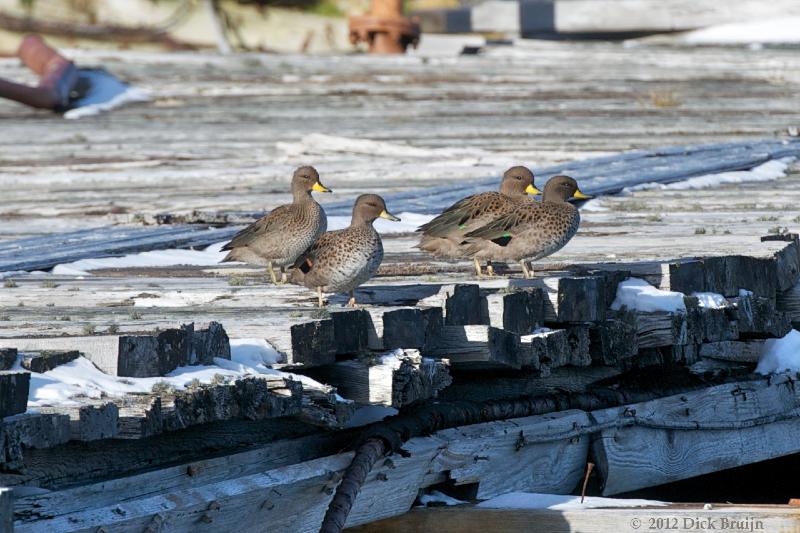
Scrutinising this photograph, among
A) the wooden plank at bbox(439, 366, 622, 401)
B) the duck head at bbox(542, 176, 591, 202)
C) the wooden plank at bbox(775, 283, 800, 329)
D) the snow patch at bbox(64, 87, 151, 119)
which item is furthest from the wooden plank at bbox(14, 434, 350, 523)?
the snow patch at bbox(64, 87, 151, 119)

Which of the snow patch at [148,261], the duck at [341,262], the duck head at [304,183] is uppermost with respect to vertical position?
the duck head at [304,183]

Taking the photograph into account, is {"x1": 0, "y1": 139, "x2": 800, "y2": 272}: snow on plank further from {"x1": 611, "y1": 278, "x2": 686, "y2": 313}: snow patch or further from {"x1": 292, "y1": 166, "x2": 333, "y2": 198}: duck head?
{"x1": 611, "y1": 278, "x2": 686, "y2": 313}: snow patch

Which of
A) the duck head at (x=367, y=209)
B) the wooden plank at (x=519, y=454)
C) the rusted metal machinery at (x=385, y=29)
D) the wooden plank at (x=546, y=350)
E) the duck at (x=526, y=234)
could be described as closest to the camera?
the wooden plank at (x=546, y=350)

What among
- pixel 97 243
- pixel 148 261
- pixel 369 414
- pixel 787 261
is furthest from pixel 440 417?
pixel 97 243

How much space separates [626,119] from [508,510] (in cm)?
1065

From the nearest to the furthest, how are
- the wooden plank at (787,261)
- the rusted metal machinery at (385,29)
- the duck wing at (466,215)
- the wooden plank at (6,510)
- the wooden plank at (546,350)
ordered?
the wooden plank at (6,510) < the wooden plank at (546,350) < the duck wing at (466,215) < the wooden plank at (787,261) < the rusted metal machinery at (385,29)

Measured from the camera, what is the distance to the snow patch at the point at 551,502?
646cm

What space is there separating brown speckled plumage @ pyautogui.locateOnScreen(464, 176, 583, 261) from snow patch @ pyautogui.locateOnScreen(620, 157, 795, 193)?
416 cm

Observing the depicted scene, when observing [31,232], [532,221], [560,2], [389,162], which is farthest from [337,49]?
[532,221]

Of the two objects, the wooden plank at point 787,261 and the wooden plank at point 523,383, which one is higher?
the wooden plank at point 787,261

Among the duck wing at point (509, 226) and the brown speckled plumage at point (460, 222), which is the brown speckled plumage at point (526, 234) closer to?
the duck wing at point (509, 226)

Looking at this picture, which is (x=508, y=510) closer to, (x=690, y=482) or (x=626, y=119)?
(x=690, y=482)

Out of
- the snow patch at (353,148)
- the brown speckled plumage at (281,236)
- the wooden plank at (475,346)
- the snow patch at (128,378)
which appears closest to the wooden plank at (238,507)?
the snow patch at (128,378)

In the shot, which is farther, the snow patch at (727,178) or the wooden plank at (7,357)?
the snow patch at (727,178)
